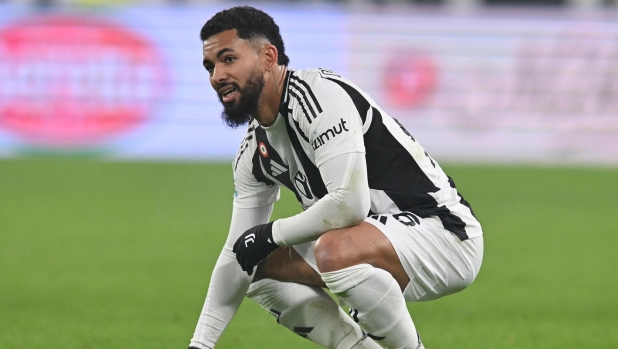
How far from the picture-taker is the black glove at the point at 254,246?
3771 mm

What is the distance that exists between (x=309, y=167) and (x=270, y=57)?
0.47m

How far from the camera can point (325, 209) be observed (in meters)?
3.66

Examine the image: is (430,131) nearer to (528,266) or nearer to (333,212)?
(528,266)

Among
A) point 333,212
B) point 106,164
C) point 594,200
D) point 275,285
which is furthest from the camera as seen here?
point 106,164

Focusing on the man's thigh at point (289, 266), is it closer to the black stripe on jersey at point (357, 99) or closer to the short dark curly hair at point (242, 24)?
the black stripe on jersey at point (357, 99)

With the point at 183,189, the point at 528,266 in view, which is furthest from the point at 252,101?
the point at 183,189

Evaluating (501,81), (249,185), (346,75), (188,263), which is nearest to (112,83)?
(346,75)

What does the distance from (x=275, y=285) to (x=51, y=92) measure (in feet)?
32.3

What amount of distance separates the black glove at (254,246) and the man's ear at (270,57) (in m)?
0.62

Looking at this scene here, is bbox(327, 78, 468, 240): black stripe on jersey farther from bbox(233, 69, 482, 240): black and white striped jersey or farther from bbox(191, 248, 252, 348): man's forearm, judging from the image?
bbox(191, 248, 252, 348): man's forearm

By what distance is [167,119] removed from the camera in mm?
13594

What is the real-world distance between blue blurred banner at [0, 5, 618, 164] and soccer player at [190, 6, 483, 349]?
9.45 meters

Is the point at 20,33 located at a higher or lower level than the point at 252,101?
lower

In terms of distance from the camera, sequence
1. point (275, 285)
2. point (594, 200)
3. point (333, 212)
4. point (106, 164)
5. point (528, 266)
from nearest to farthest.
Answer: point (333, 212)
point (275, 285)
point (528, 266)
point (594, 200)
point (106, 164)
